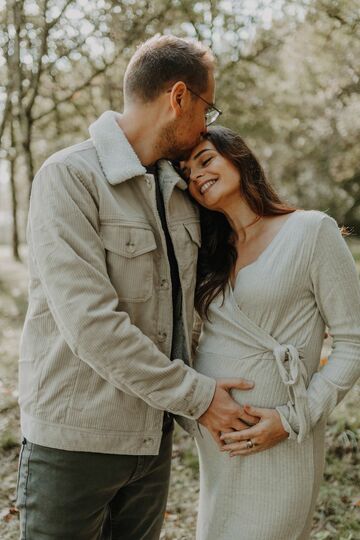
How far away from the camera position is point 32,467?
229 centimetres

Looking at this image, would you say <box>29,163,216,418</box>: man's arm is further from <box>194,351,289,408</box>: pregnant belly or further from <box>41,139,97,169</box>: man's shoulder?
<box>194,351,289,408</box>: pregnant belly

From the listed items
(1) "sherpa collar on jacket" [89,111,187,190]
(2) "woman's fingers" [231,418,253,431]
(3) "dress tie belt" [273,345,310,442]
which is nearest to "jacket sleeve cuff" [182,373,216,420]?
(2) "woman's fingers" [231,418,253,431]

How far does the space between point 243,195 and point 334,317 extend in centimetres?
79

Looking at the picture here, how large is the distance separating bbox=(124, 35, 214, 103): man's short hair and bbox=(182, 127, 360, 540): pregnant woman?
0.47 m

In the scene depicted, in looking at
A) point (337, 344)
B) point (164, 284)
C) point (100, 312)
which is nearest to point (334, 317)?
point (337, 344)

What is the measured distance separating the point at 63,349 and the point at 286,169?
2709 centimetres

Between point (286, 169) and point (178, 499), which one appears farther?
point (286, 169)

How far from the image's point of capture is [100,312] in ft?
7.05

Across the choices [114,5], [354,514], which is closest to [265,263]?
[354,514]

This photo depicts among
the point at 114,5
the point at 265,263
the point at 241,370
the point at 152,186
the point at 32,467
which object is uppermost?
the point at 114,5

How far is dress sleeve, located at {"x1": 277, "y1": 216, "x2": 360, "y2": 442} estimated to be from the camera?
244cm

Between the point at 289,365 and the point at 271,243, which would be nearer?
the point at 289,365

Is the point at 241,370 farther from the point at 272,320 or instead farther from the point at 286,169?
the point at 286,169

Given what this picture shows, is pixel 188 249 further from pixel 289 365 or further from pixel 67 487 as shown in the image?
pixel 67 487
